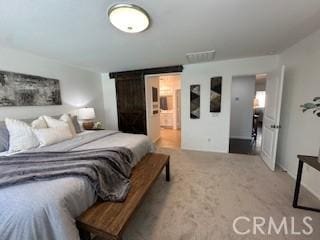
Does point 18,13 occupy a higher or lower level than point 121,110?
higher

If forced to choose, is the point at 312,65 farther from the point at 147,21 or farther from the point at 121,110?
the point at 121,110

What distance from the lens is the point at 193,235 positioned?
1494 millimetres

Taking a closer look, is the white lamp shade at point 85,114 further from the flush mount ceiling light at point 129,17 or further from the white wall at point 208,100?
the flush mount ceiling light at point 129,17

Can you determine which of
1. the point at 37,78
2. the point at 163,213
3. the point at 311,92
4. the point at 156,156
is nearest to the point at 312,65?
the point at 311,92

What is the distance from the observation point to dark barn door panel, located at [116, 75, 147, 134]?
436 centimetres

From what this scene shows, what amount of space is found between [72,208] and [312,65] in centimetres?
339

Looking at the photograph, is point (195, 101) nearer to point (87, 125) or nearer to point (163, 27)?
point (163, 27)

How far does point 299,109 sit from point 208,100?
172cm

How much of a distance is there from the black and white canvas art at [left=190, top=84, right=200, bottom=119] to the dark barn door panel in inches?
53.5

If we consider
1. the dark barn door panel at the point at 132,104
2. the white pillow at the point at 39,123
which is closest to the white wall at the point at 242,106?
the dark barn door panel at the point at 132,104

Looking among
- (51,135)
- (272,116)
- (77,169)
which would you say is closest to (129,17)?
(77,169)

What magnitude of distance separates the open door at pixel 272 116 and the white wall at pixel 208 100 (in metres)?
0.49

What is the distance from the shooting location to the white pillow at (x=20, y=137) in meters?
1.99

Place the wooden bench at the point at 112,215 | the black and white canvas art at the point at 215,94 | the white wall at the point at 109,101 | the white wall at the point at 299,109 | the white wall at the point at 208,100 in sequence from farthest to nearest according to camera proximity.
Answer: the white wall at the point at 109,101 < the black and white canvas art at the point at 215,94 < the white wall at the point at 208,100 < the white wall at the point at 299,109 < the wooden bench at the point at 112,215
